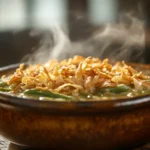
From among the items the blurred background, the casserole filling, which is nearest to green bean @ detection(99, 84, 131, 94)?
the casserole filling

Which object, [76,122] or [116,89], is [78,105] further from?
[116,89]

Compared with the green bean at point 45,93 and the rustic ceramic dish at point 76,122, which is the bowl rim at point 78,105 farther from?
the green bean at point 45,93

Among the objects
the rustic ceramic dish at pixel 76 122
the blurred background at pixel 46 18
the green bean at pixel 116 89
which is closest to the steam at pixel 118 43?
the blurred background at pixel 46 18

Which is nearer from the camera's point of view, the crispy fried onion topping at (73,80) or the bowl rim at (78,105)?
the bowl rim at (78,105)

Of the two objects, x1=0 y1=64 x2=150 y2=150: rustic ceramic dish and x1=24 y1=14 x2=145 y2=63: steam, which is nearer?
x1=0 y1=64 x2=150 y2=150: rustic ceramic dish

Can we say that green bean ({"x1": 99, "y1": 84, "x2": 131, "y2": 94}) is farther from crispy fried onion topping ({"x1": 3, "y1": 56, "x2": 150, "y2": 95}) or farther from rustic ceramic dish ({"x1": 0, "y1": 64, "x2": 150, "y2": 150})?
rustic ceramic dish ({"x1": 0, "y1": 64, "x2": 150, "y2": 150})

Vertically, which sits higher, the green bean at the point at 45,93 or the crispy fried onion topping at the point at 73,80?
the crispy fried onion topping at the point at 73,80

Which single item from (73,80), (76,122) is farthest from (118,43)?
(76,122)
